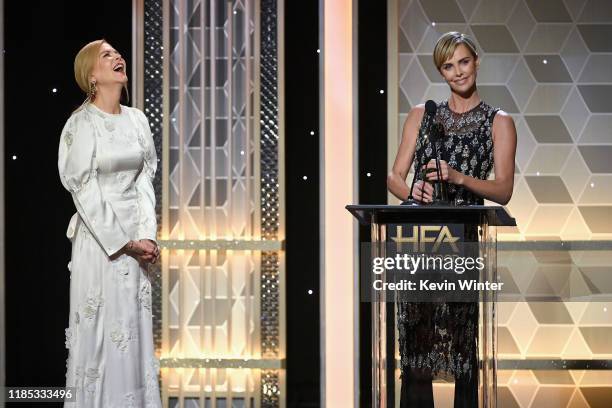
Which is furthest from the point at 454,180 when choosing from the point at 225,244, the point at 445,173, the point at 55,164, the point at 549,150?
the point at 55,164

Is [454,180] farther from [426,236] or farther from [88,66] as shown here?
[88,66]

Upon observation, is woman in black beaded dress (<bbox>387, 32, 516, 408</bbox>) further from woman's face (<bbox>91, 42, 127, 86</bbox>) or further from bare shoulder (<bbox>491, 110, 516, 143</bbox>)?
woman's face (<bbox>91, 42, 127, 86</bbox>)

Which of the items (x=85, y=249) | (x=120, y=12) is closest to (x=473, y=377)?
(x=85, y=249)

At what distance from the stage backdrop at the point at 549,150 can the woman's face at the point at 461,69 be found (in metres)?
1.29

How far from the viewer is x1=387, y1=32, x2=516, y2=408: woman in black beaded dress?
3246 millimetres

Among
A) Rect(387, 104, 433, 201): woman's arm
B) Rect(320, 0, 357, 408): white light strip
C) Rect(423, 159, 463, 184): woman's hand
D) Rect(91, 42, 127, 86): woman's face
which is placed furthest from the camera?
Rect(320, 0, 357, 408): white light strip

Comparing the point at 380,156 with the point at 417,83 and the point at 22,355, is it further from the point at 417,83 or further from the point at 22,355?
the point at 22,355

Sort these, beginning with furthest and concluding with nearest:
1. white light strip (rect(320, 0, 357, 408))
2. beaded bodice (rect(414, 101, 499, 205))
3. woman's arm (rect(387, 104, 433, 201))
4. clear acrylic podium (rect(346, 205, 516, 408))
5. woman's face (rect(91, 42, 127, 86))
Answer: white light strip (rect(320, 0, 357, 408)) < woman's face (rect(91, 42, 127, 86)) < woman's arm (rect(387, 104, 433, 201)) < beaded bodice (rect(414, 101, 499, 205)) < clear acrylic podium (rect(346, 205, 516, 408))

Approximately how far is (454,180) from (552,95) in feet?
5.78

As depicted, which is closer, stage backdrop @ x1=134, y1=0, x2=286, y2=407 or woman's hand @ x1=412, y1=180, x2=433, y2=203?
woman's hand @ x1=412, y1=180, x2=433, y2=203

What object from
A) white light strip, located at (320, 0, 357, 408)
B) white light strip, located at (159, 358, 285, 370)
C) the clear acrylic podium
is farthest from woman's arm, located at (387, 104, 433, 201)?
white light strip, located at (159, 358, 285, 370)

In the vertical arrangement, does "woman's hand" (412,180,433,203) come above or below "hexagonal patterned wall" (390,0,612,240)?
below

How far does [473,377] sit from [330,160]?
1.96m

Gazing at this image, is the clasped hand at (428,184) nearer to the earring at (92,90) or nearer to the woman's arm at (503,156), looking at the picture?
the woman's arm at (503,156)
